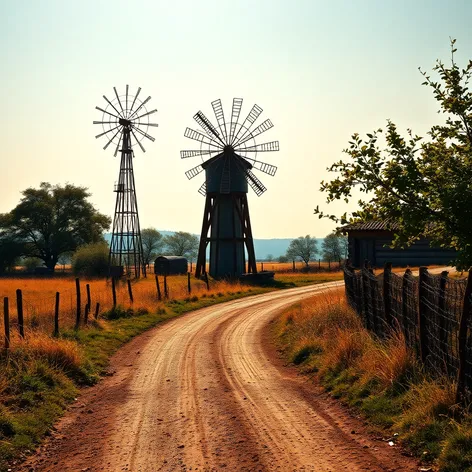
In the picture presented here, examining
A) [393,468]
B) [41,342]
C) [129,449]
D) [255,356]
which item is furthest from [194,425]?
[255,356]

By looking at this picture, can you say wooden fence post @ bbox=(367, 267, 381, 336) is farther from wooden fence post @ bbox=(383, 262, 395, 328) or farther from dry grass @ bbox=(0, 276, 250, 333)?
dry grass @ bbox=(0, 276, 250, 333)

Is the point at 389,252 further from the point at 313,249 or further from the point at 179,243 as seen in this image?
the point at 313,249

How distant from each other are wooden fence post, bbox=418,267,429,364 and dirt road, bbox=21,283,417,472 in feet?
5.87

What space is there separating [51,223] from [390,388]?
70.3 metres

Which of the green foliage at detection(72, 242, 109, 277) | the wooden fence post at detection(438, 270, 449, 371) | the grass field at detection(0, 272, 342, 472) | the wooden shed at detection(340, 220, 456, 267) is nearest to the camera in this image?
the grass field at detection(0, 272, 342, 472)

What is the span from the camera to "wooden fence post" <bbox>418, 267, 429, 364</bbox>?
Answer: 10.2 m

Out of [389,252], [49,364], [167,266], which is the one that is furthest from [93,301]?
[167,266]

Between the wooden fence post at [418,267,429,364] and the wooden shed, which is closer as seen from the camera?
the wooden fence post at [418,267,429,364]

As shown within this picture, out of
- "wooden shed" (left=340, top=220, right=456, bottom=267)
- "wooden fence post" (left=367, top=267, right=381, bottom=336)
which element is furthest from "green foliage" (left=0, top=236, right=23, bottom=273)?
"wooden fence post" (left=367, top=267, right=381, bottom=336)

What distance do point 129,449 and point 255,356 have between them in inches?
318

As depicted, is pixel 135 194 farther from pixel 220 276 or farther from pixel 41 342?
pixel 41 342

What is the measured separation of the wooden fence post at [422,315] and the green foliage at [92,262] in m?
51.9

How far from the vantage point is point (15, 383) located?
1097 cm

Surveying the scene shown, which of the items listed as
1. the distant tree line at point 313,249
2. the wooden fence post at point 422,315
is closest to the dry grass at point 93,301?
the wooden fence post at point 422,315
